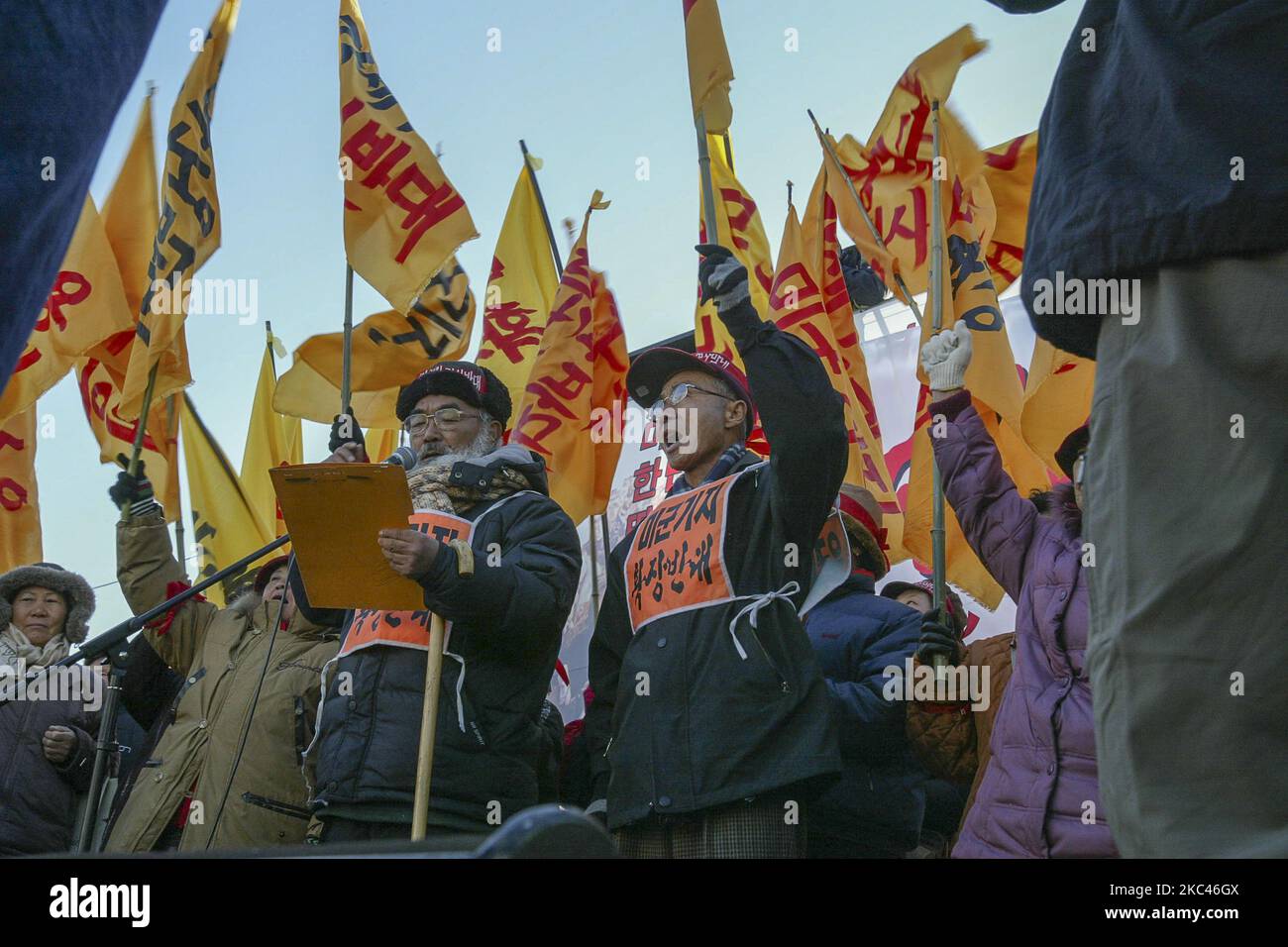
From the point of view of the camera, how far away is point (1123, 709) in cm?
150

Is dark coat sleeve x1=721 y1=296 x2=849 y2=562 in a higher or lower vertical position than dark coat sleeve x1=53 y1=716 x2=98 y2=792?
higher

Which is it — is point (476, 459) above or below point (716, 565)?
above

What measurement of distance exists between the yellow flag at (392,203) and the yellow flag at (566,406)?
0.63m

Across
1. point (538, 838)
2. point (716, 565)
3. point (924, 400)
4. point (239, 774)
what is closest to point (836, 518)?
point (716, 565)

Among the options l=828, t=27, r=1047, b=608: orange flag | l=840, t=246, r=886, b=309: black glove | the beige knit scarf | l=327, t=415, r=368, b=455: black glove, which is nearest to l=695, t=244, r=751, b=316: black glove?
the beige knit scarf

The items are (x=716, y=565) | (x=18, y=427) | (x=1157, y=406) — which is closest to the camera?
(x=1157, y=406)

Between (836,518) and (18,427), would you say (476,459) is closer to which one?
(836,518)

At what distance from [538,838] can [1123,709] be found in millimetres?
703

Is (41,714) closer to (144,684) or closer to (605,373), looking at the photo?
(144,684)

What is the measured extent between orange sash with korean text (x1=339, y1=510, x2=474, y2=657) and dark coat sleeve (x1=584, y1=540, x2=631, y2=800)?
1.56 feet

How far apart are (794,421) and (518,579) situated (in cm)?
90

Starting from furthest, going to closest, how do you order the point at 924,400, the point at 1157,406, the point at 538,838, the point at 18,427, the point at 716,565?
1. the point at 18,427
2. the point at 924,400
3. the point at 716,565
4. the point at 1157,406
5. the point at 538,838

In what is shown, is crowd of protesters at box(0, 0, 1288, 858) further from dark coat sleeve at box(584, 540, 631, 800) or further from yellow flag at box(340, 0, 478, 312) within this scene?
yellow flag at box(340, 0, 478, 312)

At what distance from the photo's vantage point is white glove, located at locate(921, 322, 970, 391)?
4668 millimetres
